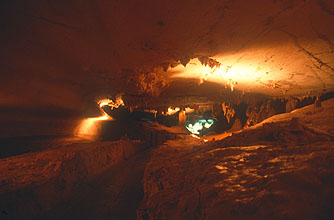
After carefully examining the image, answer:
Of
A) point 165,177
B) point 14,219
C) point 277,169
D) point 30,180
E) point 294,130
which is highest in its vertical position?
point 294,130

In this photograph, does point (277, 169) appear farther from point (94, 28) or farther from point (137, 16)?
point (94, 28)

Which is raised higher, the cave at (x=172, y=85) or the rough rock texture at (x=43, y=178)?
the cave at (x=172, y=85)

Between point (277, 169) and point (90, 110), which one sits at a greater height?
point (90, 110)

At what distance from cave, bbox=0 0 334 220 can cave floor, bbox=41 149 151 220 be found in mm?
31

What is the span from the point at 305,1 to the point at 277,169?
245 centimetres

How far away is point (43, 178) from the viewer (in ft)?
12.8

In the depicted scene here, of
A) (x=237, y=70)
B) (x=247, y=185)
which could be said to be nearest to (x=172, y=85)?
(x=237, y=70)

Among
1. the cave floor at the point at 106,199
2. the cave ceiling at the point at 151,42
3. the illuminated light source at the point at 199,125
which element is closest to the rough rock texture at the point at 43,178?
the cave floor at the point at 106,199

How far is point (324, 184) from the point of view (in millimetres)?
1399

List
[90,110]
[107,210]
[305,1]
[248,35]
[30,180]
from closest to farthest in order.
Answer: [305,1], [248,35], [30,180], [107,210], [90,110]

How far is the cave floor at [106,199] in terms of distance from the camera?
3828 mm

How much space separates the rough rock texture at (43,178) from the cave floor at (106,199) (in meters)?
0.21

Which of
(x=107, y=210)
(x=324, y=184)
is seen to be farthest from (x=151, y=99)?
(x=324, y=184)

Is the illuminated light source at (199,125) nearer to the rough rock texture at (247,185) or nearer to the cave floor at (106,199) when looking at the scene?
the cave floor at (106,199)
